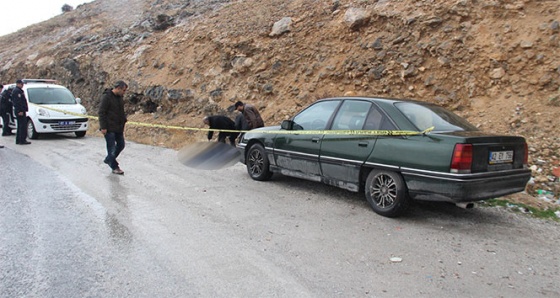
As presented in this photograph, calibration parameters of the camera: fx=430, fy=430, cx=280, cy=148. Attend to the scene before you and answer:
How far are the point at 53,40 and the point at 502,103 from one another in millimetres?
25447

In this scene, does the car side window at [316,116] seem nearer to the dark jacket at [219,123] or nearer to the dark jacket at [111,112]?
the dark jacket at [111,112]

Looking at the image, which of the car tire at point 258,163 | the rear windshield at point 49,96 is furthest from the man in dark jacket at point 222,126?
the rear windshield at point 49,96

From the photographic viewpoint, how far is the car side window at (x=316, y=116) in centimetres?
646

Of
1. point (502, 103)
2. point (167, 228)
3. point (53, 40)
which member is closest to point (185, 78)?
point (502, 103)

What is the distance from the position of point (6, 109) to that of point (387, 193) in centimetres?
1314

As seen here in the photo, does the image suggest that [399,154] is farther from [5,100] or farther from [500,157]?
[5,100]

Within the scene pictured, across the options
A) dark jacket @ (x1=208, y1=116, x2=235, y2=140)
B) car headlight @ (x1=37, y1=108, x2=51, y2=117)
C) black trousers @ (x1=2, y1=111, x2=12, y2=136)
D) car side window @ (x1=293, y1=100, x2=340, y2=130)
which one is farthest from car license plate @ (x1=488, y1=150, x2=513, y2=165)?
black trousers @ (x1=2, y1=111, x2=12, y2=136)

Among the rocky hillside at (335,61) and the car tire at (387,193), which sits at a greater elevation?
the rocky hillside at (335,61)

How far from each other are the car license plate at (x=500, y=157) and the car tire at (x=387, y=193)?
3.37ft

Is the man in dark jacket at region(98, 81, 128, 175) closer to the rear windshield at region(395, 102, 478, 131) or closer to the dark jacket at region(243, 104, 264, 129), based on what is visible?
the dark jacket at region(243, 104, 264, 129)

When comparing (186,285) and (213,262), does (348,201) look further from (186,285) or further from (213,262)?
(186,285)

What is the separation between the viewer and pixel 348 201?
6188mm

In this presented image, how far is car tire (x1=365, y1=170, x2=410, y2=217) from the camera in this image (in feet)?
17.1

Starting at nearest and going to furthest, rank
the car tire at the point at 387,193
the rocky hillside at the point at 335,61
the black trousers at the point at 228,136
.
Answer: the car tire at the point at 387,193 < the rocky hillside at the point at 335,61 < the black trousers at the point at 228,136
